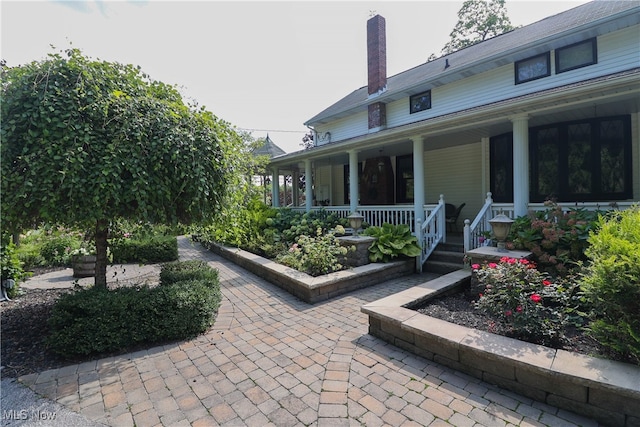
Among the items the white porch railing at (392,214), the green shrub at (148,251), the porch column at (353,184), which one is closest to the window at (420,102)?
the porch column at (353,184)

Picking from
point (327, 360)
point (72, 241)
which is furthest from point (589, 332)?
point (72, 241)

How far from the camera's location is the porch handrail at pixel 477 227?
581 cm

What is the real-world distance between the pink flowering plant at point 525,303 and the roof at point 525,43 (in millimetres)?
6896

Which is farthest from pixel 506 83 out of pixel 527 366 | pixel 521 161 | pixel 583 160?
pixel 527 366

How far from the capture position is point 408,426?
2.06m

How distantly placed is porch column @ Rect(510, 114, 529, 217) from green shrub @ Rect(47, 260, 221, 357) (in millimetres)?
5915

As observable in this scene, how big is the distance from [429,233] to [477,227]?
1.00 metres

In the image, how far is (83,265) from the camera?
6.38 metres

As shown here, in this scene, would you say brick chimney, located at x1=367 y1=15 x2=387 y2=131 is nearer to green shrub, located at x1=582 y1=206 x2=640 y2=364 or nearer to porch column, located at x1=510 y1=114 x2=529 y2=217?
porch column, located at x1=510 y1=114 x2=529 y2=217

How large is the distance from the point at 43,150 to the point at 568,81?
1011cm

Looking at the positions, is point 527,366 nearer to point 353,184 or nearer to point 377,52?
point 353,184

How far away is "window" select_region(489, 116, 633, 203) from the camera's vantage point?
6.35 m

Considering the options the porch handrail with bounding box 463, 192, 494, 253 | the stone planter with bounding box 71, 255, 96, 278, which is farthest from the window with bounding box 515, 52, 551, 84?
the stone planter with bounding box 71, 255, 96, 278

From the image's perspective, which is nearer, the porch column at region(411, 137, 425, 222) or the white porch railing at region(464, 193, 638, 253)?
the white porch railing at region(464, 193, 638, 253)
